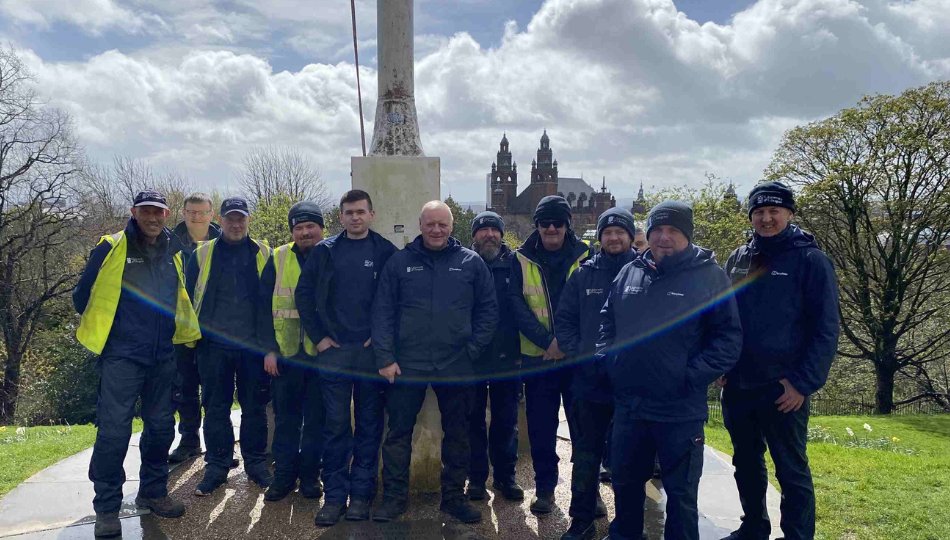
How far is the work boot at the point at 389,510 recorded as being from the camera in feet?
14.1

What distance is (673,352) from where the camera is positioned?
3363 mm

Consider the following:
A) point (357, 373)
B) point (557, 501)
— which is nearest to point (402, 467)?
point (357, 373)

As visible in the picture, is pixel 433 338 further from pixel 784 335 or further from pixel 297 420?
pixel 784 335

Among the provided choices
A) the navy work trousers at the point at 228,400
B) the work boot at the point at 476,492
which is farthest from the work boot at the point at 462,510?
the navy work trousers at the point at 228,400

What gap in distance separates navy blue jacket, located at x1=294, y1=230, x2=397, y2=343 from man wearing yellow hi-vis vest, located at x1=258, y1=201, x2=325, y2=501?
249mm

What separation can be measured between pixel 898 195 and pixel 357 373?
739 inches

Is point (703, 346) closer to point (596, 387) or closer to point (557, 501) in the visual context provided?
point (596, 387)

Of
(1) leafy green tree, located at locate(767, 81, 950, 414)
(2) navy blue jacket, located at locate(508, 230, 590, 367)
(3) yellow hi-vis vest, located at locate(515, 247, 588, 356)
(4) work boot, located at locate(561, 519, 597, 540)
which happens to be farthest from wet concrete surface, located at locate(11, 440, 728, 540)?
(1) leafy green tree, located at locate(767, 81, 950, 414)

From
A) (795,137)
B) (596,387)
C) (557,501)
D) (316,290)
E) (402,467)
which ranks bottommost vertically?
(557,501)

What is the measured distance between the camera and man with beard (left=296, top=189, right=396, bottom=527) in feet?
14.3

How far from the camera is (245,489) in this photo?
484cm

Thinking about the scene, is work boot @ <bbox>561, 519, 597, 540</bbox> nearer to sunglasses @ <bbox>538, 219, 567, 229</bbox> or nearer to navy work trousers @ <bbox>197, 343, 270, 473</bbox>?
sunglasses @ <bbox>538, 219, 567, 229</bbox>

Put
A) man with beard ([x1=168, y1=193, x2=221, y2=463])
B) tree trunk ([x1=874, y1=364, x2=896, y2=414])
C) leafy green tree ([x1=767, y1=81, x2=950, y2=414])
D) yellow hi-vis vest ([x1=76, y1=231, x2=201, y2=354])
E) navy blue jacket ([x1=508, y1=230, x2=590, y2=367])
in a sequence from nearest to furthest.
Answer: yellow hi-vis vest ([x1=76, y1=231, x2=201, y2=354]) → navy blue jacket ([x1=508, y1=230, x2=590, y2=367]) → man with beard ([x1=168, y1=193, x2=221, y2=463]) → leafy green tree ([x1=767, y1=81, x2=950, y2=414]) → tree trunk ([x1=874, y1=364, x2=896, y2=414])

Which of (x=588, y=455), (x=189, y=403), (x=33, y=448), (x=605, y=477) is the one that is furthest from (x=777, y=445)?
(x=33, y=448)
